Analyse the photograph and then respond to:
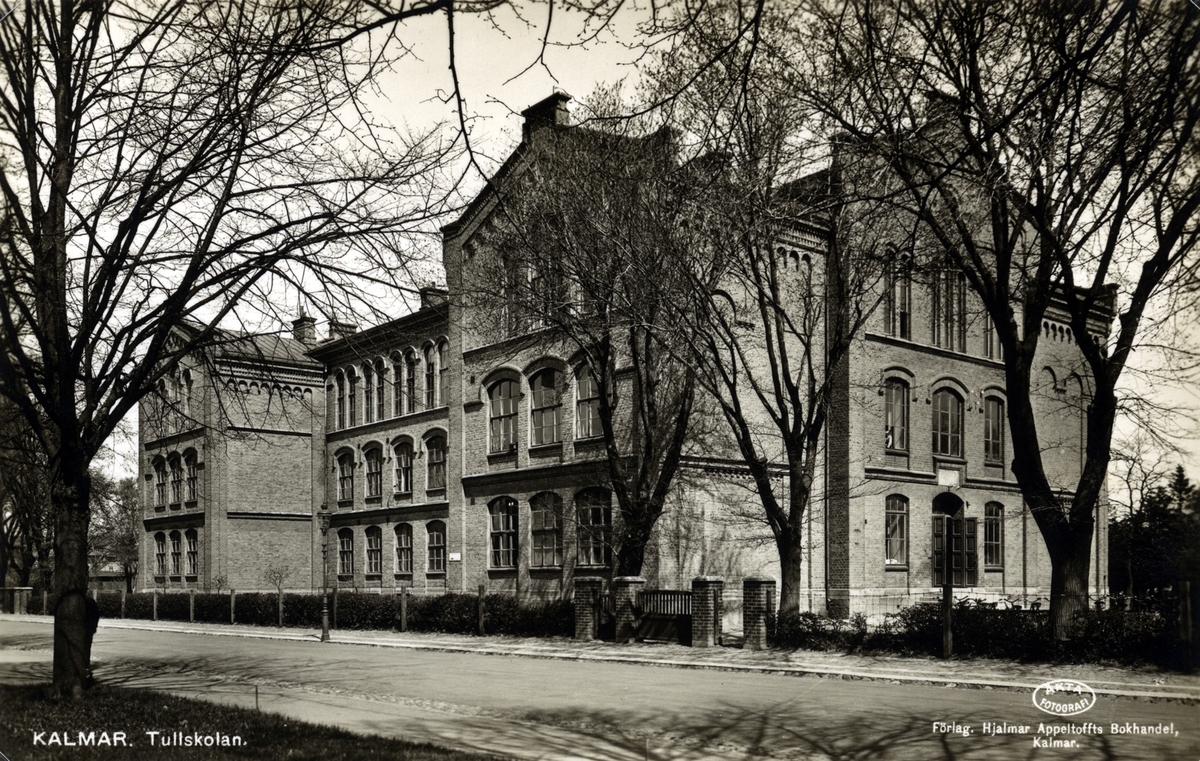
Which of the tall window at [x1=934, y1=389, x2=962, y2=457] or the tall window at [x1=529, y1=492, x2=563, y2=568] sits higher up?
the tall window at [x1=934, y1=389, x2=962, y2=457]

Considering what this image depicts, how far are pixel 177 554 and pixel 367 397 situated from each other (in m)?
12.7

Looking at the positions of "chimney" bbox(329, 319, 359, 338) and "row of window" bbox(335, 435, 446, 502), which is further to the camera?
"row of window" bbox(335, 435, 446, 502)

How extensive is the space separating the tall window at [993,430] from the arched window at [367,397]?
22.9 m

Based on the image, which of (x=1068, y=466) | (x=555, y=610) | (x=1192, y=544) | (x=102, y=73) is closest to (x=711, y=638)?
(x=555, y=610)

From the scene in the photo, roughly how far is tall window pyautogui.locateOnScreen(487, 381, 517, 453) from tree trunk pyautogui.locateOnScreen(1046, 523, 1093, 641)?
60.5 feet

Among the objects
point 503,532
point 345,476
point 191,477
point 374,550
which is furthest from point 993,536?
point 191,477

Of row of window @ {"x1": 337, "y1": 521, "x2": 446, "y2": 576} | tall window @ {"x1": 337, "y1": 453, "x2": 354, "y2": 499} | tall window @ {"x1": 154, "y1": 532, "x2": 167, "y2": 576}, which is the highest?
tall window @ {"x1": 337, "y1": 453, "x2": 354, "y2": 499}

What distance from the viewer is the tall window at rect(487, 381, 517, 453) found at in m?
32.3

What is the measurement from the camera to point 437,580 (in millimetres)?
35562

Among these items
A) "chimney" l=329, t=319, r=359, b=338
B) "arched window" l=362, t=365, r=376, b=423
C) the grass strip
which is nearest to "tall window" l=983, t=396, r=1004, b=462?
"arched window" l=362, t=365, r=376, b=423

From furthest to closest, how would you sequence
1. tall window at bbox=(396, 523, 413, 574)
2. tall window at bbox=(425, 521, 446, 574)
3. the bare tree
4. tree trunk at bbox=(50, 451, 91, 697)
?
tall window at bbox=(396, 523, 413, 574)
tall window at bbox=(425, 521, 446, 574)
tree trunk at bbox=(50, 451, 91, 697)
the bare tree

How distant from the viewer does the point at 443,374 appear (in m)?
36.2

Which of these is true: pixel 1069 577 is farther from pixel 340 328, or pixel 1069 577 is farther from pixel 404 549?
pixel 404 549

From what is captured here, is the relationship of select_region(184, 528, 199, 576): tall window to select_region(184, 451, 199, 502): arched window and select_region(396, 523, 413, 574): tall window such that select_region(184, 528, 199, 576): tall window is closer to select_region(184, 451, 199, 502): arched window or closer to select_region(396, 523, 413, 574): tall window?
select_region(184, 451, 199, 502): arched window
